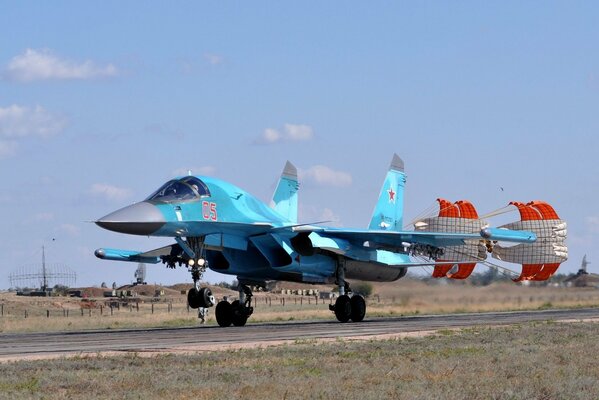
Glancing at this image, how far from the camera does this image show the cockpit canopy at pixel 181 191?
1064 inches

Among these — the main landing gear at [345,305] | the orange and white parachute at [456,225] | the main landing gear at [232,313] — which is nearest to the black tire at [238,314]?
the main landing gear at [232,313]

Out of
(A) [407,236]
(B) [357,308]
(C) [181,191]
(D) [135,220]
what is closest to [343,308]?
(B) [357,308]

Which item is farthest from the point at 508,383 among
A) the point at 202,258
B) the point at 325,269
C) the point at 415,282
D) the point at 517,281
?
the point at 517,281

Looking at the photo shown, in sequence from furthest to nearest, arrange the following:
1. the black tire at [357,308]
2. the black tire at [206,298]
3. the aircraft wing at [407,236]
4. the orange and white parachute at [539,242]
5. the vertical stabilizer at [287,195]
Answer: the orange and white parachute at [539,242] → the vertical stabilizer at [287,195] → the black tire at [357,308] → the aircraft wing at [407,236] → the black tire at [206,298]

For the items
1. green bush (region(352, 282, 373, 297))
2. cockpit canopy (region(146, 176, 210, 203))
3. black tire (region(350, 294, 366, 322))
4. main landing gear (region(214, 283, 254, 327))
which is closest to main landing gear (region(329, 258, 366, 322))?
black tire (region(350, 294, 366, 322))

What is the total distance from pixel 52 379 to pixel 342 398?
157 inches

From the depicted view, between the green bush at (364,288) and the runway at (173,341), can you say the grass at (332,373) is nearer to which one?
the runway at (173,341)

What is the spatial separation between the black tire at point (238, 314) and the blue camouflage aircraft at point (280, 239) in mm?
29

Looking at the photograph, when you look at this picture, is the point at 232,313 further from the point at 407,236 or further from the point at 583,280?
the point at 583,280

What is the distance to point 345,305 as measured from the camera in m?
31.2

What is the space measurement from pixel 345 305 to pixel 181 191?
6.87 meters

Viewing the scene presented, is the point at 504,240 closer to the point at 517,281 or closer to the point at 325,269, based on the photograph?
the point at 325,269

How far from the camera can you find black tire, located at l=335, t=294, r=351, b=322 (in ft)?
102

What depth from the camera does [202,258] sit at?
2747cm
